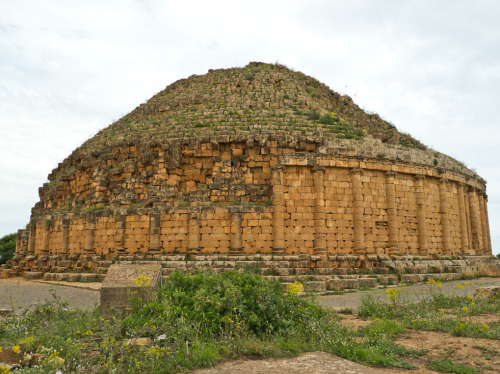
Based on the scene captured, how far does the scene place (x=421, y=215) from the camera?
19.8 metres

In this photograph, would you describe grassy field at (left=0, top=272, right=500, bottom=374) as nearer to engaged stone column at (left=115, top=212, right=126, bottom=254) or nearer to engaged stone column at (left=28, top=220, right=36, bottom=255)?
engaged stone column at (left=115, top=212, right=126, bottom=254)

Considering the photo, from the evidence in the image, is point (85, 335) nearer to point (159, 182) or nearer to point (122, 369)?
point (122, 369)

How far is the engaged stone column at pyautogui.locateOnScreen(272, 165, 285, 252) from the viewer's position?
17.1 meters

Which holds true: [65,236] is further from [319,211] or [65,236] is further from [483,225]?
[483,225]

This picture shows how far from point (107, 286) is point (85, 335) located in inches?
58.0

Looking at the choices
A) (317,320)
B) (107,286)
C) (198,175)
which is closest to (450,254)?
(198,175)

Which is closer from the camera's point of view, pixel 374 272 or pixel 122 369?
pixel 122 369

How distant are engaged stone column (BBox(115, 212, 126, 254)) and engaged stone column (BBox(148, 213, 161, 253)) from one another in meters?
1.65

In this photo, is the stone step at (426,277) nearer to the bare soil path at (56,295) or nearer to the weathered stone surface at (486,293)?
the weathered stone surface at (486,293)

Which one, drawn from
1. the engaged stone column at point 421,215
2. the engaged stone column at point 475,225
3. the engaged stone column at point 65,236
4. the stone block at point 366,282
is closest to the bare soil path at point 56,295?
the engaged stone column at point 65,236

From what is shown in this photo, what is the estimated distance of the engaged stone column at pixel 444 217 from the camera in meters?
20.6

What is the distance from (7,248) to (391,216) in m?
44.0

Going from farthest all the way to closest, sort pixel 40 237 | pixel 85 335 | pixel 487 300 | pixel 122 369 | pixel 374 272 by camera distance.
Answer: pixel 40 237, pixel 374 272, pixel 487 300, pixel 85 335, pixel 122 369

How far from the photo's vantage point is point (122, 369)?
207 inches
